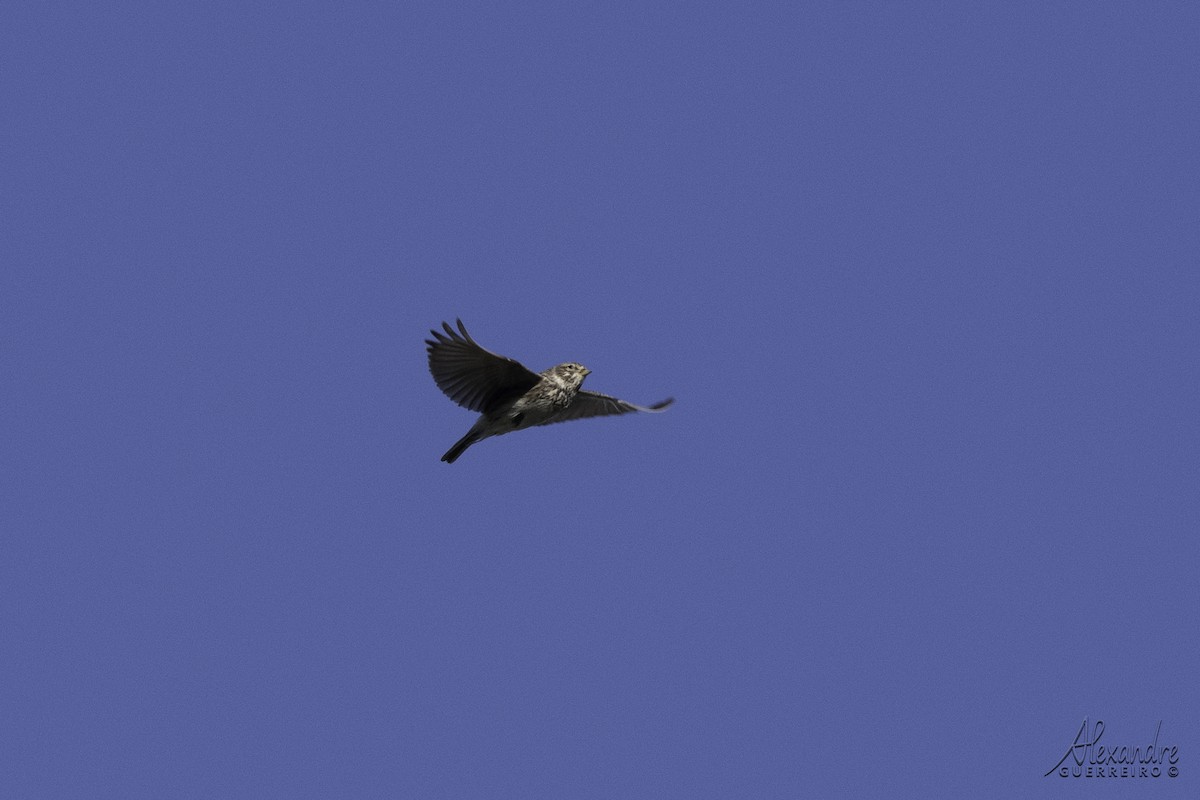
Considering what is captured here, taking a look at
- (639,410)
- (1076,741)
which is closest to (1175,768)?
(1076,741)

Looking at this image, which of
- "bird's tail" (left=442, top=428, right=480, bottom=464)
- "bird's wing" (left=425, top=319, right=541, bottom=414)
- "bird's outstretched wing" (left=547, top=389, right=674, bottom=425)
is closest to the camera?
"bird's wing" (left=425, top=319, right=541, bottom=414)

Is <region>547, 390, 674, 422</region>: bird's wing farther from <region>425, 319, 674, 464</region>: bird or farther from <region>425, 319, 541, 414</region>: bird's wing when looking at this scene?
<region>425, 319, 541, 414</region>: bird's wing

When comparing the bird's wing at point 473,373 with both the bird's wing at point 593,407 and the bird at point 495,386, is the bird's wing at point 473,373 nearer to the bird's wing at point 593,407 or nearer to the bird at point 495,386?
the bird at point 495,386

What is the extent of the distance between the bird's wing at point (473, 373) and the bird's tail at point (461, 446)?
396 mm

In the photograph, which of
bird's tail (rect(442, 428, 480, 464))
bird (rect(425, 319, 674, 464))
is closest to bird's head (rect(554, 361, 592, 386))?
bird (rect(425, 319, 674, 464))

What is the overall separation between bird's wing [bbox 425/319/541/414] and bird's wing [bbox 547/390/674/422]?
145cm

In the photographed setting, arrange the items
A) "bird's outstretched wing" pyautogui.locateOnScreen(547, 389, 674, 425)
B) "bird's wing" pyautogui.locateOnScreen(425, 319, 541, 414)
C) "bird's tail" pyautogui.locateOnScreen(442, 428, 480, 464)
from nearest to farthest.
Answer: "bird's wing" pyautogui.locateOnScreen(425, 319, 541, 414) → "bird's tail" pyautogui.locateOnScreen(442, 428, 480, 464) → "bird's outstretched wing" pyautogui.locateOnScreen(547, 389, 674, 425)

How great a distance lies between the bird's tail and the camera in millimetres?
16172

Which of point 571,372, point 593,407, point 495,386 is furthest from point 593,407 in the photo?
point 495,386

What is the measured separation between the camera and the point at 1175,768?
14.2 meters

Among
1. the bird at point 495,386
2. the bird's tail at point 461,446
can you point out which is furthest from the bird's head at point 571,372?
the bird's tail at point 461,446

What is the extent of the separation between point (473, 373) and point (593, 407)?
2860mm

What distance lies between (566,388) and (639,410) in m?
2.13

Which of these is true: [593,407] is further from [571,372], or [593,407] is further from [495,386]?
[495,386]
